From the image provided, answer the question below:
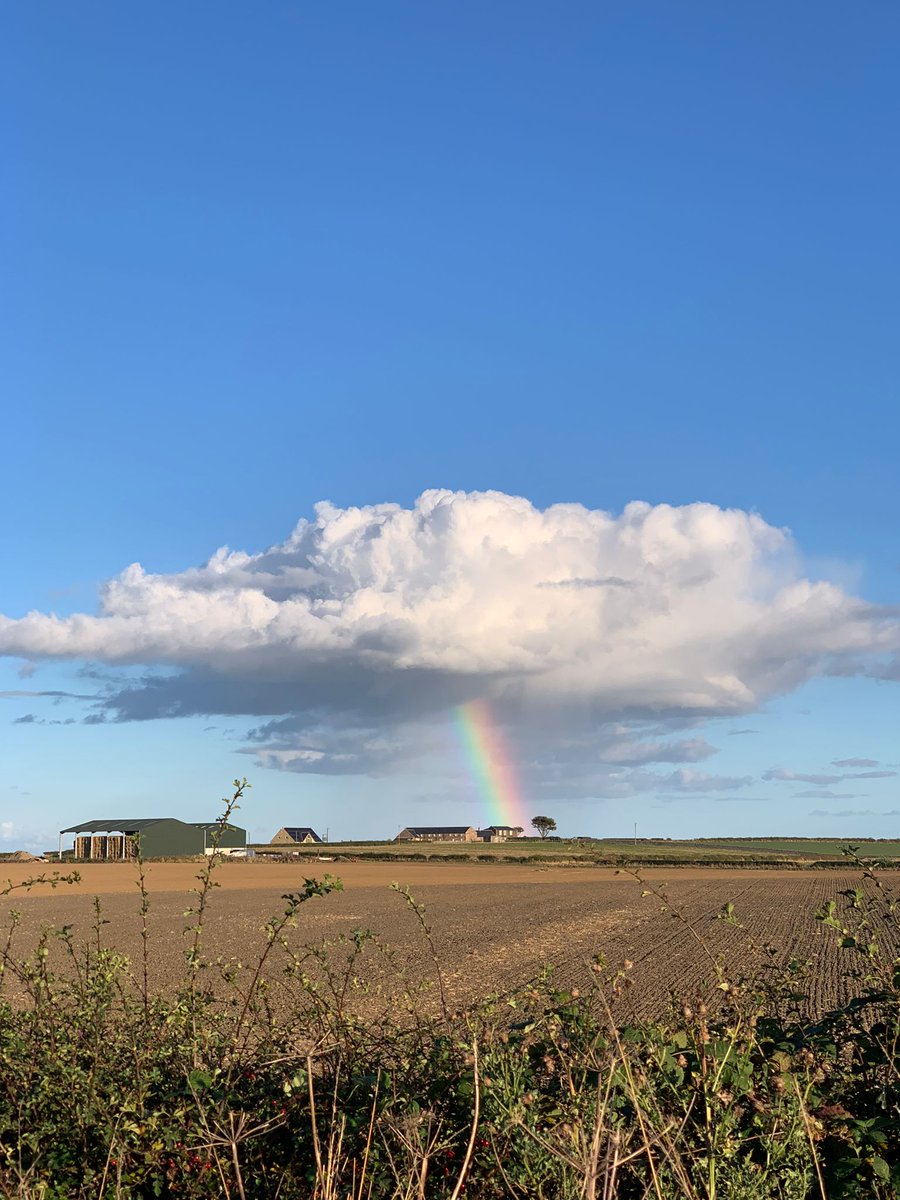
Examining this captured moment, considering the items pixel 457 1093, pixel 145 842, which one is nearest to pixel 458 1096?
pixel 457 1093

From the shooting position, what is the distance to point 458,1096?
531cm

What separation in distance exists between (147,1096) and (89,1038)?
722 mm

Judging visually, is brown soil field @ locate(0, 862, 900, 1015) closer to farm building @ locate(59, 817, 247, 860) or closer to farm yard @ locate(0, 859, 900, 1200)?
farm yard @ locate(0, 859, 900, 1200)

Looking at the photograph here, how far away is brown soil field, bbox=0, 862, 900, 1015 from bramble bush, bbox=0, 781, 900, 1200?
0.48 m

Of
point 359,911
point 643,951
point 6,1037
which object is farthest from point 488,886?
point 6,1037

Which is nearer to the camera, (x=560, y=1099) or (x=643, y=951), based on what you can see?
(x=560, y=1099)

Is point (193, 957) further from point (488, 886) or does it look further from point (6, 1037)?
point (488, 886)

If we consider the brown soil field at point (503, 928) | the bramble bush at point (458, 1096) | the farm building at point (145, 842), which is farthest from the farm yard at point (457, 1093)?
the farm building at point (145, 842)

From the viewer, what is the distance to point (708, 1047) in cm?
528

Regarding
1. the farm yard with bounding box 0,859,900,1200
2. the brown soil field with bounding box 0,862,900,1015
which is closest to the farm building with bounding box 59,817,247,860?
the brown soil field with bounding box 0,862,900,1015

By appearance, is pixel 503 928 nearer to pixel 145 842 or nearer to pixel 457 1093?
pixel 457 1093

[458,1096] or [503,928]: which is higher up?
[458,1096]

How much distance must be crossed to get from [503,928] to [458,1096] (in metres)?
41.8

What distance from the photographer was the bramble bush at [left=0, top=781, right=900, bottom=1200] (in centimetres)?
464
